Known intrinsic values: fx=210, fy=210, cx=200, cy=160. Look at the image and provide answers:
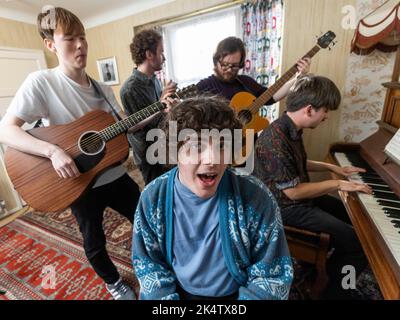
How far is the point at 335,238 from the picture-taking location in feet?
3.50

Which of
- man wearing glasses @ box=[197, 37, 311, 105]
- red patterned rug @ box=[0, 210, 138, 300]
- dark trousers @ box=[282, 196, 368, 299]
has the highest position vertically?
man wearing glasses @ box=[197, 37, 311, 105]

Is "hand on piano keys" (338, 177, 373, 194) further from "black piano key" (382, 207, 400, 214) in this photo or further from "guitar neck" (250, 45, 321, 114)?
"guitar neck" (250, 45, 321, 114)

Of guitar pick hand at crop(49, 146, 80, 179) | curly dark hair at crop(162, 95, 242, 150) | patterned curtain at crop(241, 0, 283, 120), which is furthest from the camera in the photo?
patterned curtain at crop(241, 0, 283, 120)

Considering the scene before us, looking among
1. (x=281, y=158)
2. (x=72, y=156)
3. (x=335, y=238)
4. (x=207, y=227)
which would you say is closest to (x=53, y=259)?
(x=72, y=156)

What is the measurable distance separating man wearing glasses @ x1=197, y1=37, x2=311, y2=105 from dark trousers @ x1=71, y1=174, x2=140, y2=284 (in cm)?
89

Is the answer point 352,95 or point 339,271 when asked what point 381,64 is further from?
point 339,271

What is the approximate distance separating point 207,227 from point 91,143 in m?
0.82

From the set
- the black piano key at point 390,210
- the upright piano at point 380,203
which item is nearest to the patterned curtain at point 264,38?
the upright piano at point 380,203

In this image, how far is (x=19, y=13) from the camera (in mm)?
2602

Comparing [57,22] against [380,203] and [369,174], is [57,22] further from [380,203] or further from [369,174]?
[369,174]

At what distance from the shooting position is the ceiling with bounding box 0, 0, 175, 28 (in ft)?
8.03

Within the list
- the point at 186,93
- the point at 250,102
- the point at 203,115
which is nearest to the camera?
the point at 203,115

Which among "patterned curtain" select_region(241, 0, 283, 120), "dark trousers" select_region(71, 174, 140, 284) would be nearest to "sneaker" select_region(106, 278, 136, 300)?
"dark trousers" select_region(71, 174, 140, 284)
